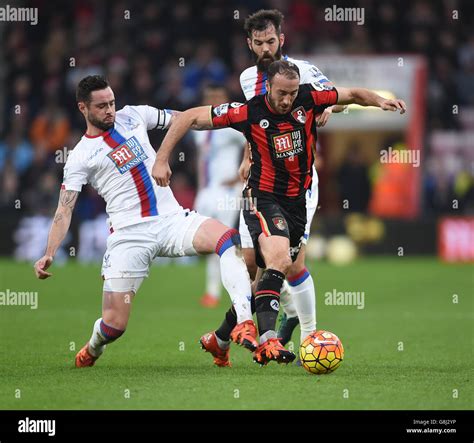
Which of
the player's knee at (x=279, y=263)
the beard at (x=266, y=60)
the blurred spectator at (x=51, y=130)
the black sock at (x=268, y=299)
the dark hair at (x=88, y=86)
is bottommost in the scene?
the black sock at (x=268, y=299)

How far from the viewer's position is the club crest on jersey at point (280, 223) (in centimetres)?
801

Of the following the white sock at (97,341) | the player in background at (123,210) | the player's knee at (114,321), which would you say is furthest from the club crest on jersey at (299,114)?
the white sock at (97,341)

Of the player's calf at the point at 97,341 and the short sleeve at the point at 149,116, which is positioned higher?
the short sleeve at the point at 149,116

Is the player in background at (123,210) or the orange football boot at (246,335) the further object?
the player in background at (123,210)

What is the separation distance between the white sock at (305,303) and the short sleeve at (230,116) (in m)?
1.32

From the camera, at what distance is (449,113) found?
23359mm

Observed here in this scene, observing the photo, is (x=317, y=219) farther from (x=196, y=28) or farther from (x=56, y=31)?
(x=56, y=31)

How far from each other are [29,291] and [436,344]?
652 cm

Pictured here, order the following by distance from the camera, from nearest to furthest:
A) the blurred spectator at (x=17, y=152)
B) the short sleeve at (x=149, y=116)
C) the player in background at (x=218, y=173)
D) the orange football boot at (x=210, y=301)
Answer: the short sleeve at (x=149, y=116)
the orange football boot at (x=210, y=301)
the player in background at (x=218, y=173)
the blurred spectator at (x=17, y=152)

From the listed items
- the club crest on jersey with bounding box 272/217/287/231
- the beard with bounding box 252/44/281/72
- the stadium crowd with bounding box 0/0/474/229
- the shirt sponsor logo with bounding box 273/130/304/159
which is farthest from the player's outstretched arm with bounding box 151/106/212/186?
the stadium crowd with bounding box 0/0/474/229

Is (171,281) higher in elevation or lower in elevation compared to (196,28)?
lower

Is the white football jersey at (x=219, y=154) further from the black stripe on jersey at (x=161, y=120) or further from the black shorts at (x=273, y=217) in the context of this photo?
the black shorts at (x=273, y=217)
